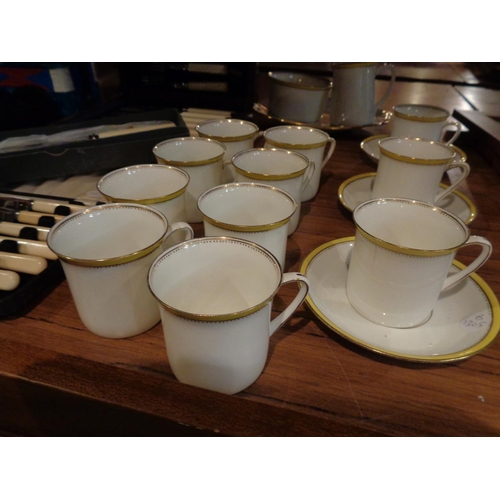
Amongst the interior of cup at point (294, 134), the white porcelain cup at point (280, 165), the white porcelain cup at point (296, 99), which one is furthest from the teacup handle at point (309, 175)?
the white porcelain cup at point (296, 99)

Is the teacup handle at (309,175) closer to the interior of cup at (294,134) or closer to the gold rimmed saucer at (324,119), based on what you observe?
the interior of cup at (294,134)

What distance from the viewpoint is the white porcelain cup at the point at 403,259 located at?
42 centimetres

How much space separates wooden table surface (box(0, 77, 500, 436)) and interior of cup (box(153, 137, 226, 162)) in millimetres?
309

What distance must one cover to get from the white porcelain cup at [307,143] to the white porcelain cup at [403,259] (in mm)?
198

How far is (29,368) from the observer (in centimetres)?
40

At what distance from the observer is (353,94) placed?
91 cm

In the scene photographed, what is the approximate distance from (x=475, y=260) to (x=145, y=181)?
0.48 meters

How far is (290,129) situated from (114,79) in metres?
0.91

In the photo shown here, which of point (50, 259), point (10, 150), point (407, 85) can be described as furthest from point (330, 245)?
point (407, 85)

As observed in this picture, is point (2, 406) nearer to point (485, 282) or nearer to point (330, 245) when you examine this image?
point (330, 245)

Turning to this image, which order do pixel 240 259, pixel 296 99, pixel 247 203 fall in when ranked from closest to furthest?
pixel 240 259
pixel 247 203
pixel 296 99

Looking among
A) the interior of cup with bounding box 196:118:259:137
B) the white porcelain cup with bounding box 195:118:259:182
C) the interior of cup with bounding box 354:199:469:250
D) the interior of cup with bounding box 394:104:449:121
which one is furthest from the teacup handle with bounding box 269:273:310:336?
the interior of cup with bounding box 394:104:449:121

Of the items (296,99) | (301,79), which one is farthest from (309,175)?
(301,79)

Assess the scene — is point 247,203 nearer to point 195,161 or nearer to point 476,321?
point 195,161
